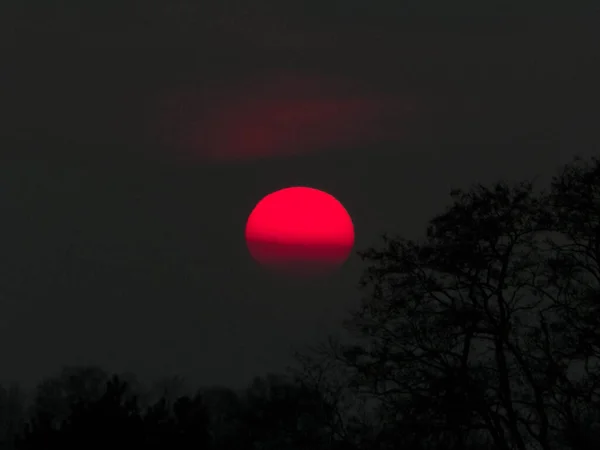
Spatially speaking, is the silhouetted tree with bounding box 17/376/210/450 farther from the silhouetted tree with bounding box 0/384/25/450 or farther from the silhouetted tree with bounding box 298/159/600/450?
the silhouetted tree with bounding box 0/384/25/450

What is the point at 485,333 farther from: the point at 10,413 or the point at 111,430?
the point at 10,413

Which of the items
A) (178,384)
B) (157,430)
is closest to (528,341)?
(157,430)

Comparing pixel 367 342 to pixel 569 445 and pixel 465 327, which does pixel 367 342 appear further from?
pixel 569 445

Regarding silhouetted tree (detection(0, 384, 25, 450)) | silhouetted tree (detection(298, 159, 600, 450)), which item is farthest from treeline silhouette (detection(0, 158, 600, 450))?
silhouetted tree (detection(0, 384, 25, 450))

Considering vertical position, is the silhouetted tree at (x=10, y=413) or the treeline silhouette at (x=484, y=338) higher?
the silhouetted tree at (x=10, y=413)

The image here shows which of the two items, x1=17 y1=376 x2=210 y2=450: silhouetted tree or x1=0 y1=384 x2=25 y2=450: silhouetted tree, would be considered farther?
x1=0 y1=384 x2=25 y2=450: silhouetted tree

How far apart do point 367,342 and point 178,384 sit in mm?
130646

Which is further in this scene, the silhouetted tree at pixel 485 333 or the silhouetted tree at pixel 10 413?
the silhouetted tree at pixel 10 413

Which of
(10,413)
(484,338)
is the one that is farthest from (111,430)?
(10,413)

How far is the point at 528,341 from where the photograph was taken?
94.7ft

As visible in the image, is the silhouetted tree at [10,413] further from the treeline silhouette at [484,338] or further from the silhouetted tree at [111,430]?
the treeline silhouette at [484,338]

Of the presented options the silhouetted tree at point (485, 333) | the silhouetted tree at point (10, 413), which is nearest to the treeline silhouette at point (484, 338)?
the silhouetted tree at point (485, 333)

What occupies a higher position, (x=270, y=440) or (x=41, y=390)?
(x=41, y=390)

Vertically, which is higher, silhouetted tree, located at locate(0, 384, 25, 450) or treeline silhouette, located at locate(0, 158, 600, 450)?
silhouetted tree, located at locate(0, 384, 25, 450)
